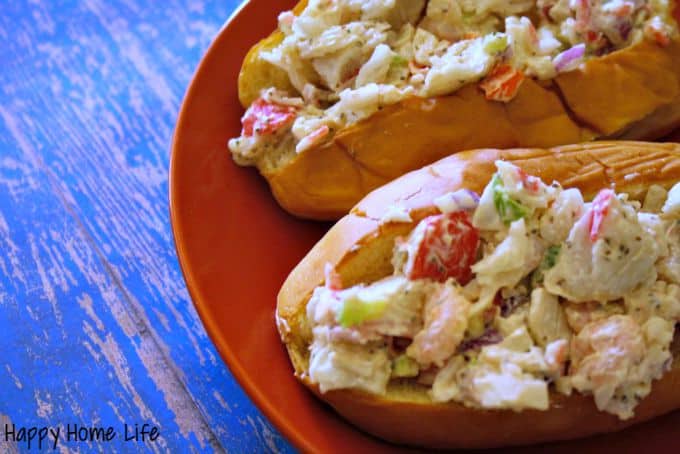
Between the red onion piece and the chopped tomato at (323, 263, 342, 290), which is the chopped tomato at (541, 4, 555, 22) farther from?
the chopped tomato at (323, 263, 342, 290)

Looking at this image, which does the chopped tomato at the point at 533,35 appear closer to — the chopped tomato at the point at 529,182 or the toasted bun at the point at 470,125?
the toasted bun at the point at 470,125

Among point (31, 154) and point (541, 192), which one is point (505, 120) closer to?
point (541, 192)

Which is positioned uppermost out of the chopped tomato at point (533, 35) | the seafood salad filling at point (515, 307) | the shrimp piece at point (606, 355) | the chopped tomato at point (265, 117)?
the chopped tomato at point (265, 117)

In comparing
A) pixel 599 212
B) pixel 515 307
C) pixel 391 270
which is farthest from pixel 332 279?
pixel 599 212

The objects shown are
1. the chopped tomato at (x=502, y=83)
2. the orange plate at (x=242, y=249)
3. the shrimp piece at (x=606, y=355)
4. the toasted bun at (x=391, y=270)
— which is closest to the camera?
the shrimp piece at (x=606, y=355)

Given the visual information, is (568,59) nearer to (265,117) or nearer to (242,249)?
(265,117)

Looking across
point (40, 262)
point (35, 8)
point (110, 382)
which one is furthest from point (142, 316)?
point (35, 8)

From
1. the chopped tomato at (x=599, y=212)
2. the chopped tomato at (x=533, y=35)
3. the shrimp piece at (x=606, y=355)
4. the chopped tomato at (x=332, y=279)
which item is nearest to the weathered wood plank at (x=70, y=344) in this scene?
the chopped tomato at (x=332, y=279)
